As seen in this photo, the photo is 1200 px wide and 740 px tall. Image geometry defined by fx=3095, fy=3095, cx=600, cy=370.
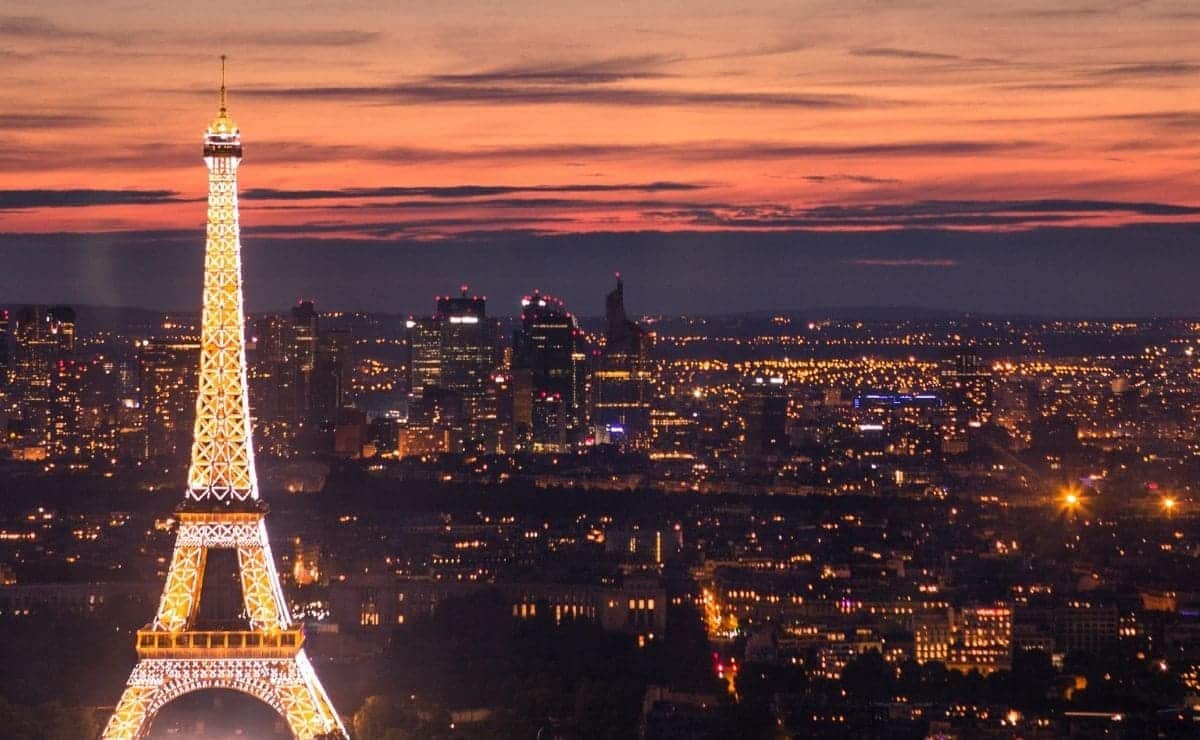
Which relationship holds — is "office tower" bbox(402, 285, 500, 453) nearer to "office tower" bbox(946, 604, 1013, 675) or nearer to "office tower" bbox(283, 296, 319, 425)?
"office tower" bbox(283, 296, 319, 425)

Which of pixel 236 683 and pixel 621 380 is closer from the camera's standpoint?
pixel 236 683

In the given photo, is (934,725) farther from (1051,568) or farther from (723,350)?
(723,350)

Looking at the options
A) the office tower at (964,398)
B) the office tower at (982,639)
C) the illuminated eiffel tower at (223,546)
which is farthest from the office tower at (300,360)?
the illuminated eiffel tower at (223,546)

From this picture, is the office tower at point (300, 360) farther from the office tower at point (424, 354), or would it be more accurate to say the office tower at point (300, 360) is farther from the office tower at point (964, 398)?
the office tower at point (964, 398)

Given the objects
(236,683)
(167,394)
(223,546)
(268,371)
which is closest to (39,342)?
(167,394)

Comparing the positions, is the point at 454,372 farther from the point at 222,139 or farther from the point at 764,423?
the point at 222,139

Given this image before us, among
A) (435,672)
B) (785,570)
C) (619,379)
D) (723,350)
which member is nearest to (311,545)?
(785,570)
